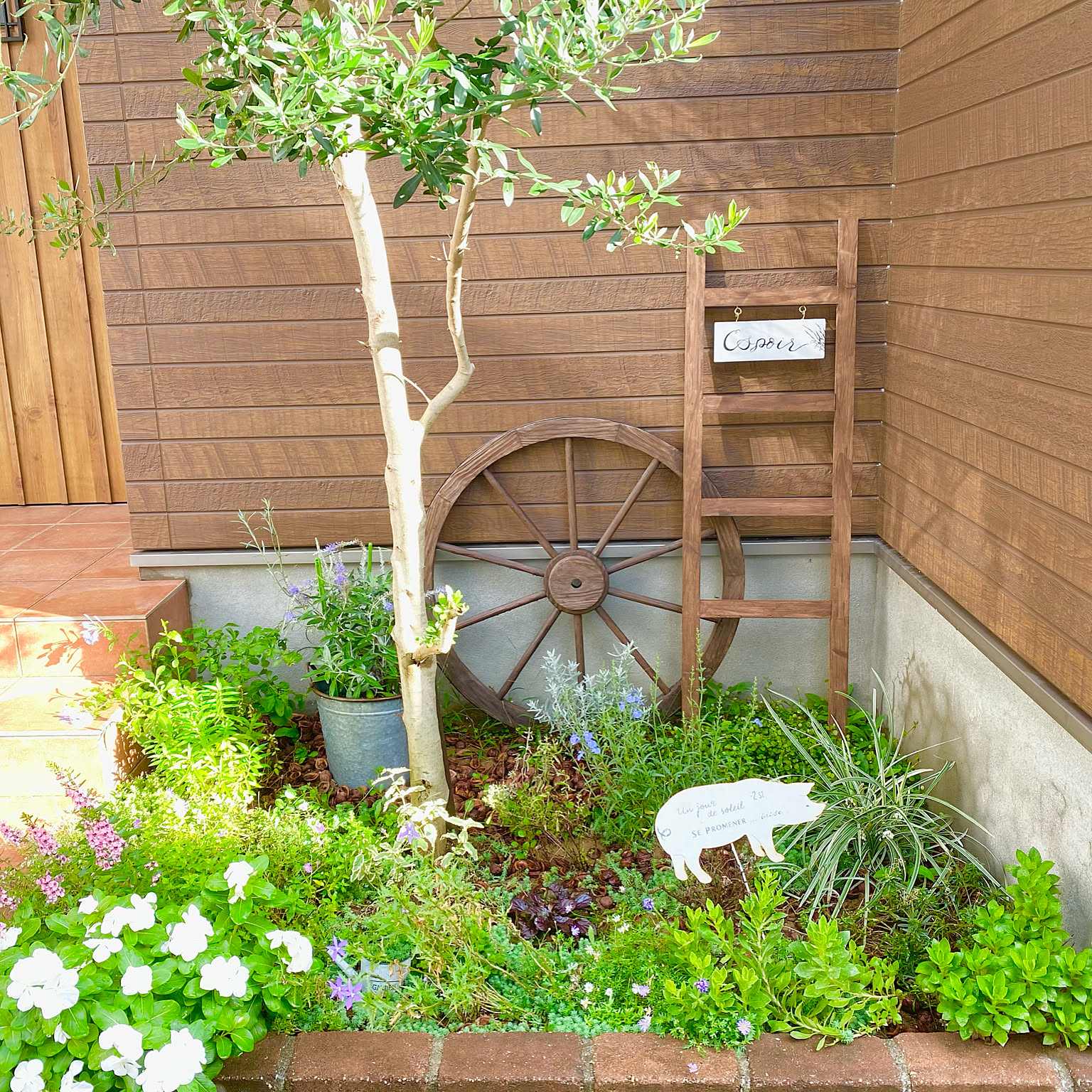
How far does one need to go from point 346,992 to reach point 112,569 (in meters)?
2.14

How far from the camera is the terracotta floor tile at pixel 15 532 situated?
163 inches

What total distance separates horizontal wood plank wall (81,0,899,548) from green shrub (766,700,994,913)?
3.28 ft

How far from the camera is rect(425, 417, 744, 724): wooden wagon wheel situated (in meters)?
3.43

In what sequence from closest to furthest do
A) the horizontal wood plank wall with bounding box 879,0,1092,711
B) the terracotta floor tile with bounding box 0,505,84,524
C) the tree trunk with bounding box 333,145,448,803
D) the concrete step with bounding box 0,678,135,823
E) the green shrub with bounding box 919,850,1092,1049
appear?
the green shrub with bounding box 919,850,1092,1049
the horizontal wood plank wall with bounding box 879,0,1092,711
the tree trunk with bounding box 333,145,448,803
the concrete step with bounding box 0,678,135,823
the terracotta floor tile with bounding box 0,505,84,524

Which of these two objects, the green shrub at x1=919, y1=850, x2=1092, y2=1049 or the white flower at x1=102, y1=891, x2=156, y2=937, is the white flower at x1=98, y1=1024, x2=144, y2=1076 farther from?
the green shrub at x1=919, y1=850, x2=1092, y2=1049

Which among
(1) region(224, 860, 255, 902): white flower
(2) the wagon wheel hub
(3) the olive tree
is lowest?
(1) region(224, 860, 255, 902): white flower

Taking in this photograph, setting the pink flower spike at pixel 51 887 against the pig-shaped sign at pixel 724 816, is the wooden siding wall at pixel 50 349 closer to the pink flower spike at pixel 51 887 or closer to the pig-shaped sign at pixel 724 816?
the pink flower spike at pixel 51 887

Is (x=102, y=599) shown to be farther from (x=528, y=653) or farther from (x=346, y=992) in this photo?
(x=346, y=992)


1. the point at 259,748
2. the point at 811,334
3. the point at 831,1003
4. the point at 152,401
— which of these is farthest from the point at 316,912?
the point at 811,334

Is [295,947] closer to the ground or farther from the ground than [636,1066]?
farther from the ground

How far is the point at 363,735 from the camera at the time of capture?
313 centimetres

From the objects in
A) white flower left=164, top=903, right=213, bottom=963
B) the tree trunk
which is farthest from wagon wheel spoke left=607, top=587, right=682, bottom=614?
white flower left=164, top=903, right=213, bottom=963

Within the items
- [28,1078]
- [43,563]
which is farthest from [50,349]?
[28,1078]

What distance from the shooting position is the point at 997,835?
2.61m
